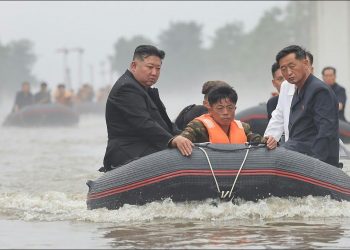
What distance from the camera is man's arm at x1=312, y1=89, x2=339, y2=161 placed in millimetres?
9711

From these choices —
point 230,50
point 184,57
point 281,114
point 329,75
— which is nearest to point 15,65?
point 184,57

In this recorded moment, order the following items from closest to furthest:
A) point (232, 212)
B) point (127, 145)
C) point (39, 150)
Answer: point (232, 212), point (127, 145), point (39, 150)

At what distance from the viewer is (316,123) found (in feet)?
32.3

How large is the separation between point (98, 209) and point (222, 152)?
3.93 feet

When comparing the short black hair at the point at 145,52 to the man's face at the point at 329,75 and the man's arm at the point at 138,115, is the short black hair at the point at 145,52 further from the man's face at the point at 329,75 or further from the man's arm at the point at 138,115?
the man's face at the point at 329,75

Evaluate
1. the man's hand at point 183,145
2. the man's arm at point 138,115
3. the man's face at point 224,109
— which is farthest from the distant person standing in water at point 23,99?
the man's hand at point 183,145

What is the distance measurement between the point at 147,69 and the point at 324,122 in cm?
159

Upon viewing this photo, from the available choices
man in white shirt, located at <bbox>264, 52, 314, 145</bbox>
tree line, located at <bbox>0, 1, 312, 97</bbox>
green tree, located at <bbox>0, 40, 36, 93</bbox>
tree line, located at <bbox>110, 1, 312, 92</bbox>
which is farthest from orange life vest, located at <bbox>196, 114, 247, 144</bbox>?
green tree, located at <bbox>0, 40, 36, 93</bbox>

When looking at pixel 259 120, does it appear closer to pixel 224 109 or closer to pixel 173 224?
pixel 224 109

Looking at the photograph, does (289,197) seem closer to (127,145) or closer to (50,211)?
(127,145)

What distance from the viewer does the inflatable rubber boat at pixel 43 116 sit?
34.7m

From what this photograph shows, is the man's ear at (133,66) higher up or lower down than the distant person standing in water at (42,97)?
lower down

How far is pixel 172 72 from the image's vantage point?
181000 mm

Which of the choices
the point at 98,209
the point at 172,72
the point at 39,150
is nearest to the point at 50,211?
the point at 98,209
